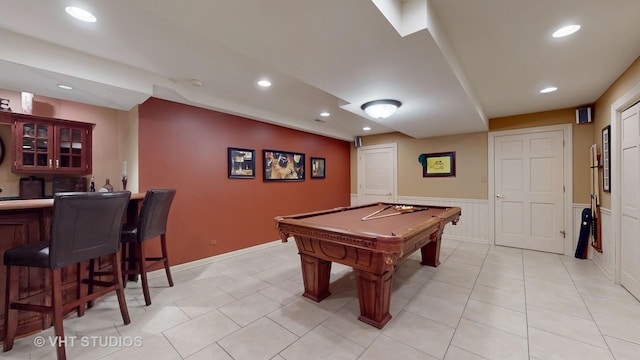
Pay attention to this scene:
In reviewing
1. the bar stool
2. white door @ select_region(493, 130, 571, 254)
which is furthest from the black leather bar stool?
white door @ select_region(493, 130, 571, 254)

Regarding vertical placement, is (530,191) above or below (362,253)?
above

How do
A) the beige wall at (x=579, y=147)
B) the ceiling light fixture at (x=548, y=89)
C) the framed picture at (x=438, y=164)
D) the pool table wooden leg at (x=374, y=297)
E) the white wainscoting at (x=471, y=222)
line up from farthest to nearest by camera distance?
1. the framed picture at (x=438, y=164)
2. the white wainscoting at (x=471, y=222)
3. the beige wall at (x=579, y=147)
4. the ceiling light fixture at (x=548, y=89)
5. the pool table wooden leg at (x=374, y=297)

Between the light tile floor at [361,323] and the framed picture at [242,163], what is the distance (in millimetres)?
1548

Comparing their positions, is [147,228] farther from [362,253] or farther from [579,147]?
[579,147]

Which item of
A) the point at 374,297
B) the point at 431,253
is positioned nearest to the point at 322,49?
the point at 374,297

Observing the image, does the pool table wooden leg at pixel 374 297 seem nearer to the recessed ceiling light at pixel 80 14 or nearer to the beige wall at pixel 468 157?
the recessed ceiling light at pixel 80 14

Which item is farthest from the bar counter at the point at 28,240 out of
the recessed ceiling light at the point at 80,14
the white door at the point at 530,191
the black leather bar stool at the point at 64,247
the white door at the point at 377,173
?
the white door at the point at 530,191

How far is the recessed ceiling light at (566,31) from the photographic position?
1.87 metres

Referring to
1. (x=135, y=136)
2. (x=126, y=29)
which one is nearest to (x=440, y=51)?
(x=126, y=29)

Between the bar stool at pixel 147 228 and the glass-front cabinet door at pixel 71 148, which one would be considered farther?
the glass-front cabinet door at pixel 71 148

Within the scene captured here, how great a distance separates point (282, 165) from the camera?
4723mm

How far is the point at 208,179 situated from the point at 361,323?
9.27ft

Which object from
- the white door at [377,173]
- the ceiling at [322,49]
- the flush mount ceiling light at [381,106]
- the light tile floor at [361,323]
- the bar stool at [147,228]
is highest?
the ceiling at [322,49]

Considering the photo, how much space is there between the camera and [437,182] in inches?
202
